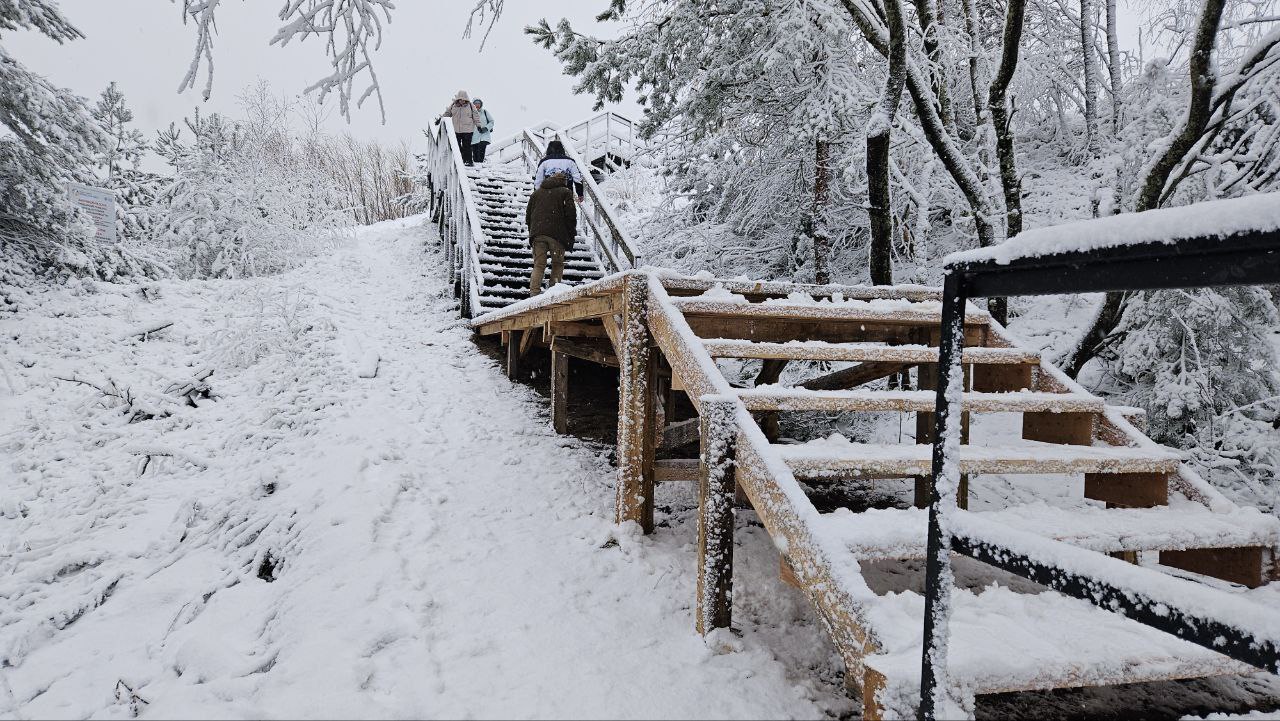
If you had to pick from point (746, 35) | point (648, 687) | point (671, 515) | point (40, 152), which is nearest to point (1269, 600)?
point (648, 687)

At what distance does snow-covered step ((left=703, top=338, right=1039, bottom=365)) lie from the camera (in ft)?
9.67

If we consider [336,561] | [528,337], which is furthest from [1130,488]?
[528,337]

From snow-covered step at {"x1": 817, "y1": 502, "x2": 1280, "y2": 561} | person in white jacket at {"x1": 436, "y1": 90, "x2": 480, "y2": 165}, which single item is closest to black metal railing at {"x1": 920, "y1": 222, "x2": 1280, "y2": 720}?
snow-covered step at {"x1": 817, "y1": 502, "x2": 1280, "y2": 561}

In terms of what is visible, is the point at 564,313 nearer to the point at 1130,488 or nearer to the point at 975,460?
the point at 975,460

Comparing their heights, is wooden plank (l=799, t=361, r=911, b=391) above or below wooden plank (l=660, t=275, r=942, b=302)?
below

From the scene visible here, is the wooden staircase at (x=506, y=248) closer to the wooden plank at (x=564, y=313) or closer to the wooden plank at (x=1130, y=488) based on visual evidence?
the wooden plank at (x=564, y=313)

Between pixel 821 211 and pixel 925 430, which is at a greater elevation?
pixel 821 211

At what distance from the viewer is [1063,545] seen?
974 millimetres

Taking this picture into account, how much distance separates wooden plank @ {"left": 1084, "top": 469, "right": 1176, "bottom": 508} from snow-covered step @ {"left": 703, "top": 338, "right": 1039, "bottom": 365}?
751mm

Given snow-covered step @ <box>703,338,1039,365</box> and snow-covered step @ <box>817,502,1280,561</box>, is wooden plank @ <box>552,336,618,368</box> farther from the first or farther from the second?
snow-covered step @ <box>817,502,1280,561</box>

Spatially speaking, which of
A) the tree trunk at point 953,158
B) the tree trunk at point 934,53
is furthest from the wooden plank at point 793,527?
the tree trunk at point 934,53

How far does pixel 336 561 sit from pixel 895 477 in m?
2.83

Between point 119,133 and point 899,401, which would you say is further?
point 119,133

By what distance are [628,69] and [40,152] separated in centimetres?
711
